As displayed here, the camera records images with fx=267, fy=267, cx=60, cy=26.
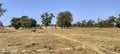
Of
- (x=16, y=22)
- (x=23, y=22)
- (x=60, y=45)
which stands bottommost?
(x=60, y=45)

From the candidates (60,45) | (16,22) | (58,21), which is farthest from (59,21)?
(60,45)

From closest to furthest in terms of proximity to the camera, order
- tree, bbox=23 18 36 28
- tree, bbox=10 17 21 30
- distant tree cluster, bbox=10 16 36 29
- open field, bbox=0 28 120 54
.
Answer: open field, bbox=0 28 120 54, tree, bbox=10 17 21 30, distant tree cluster, bbox=10 16 36 29, tree, bbox=23 18 36 28

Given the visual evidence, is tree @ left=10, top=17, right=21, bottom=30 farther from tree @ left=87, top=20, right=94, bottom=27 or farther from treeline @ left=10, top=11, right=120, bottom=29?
tree @ left=87, top=20, right=94, bottom=27

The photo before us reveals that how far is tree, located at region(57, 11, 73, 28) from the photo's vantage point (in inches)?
5128

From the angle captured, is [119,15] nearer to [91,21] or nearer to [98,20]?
[98,20]

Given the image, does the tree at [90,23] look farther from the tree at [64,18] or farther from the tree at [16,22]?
the tree at [16,22]

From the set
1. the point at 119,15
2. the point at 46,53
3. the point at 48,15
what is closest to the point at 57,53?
the point at 46,53

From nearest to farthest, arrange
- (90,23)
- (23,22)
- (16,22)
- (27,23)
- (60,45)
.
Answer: (60,45), (27,23), (23,22), (16,22), (90,23)

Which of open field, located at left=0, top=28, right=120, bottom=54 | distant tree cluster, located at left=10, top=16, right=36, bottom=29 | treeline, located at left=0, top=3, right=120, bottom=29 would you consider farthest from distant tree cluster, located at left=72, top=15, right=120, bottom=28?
open field, located at left=0, top=28, right=120, bottom=54

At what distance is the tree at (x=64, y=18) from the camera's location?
130 metres

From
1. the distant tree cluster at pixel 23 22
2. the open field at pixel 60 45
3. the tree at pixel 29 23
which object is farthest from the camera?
the tree at pixel 29 23

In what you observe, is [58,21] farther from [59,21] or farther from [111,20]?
[111,20]

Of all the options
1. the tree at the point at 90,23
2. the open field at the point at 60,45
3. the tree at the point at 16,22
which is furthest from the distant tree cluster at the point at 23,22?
the open field at the point at 60,45

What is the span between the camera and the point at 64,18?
130m
